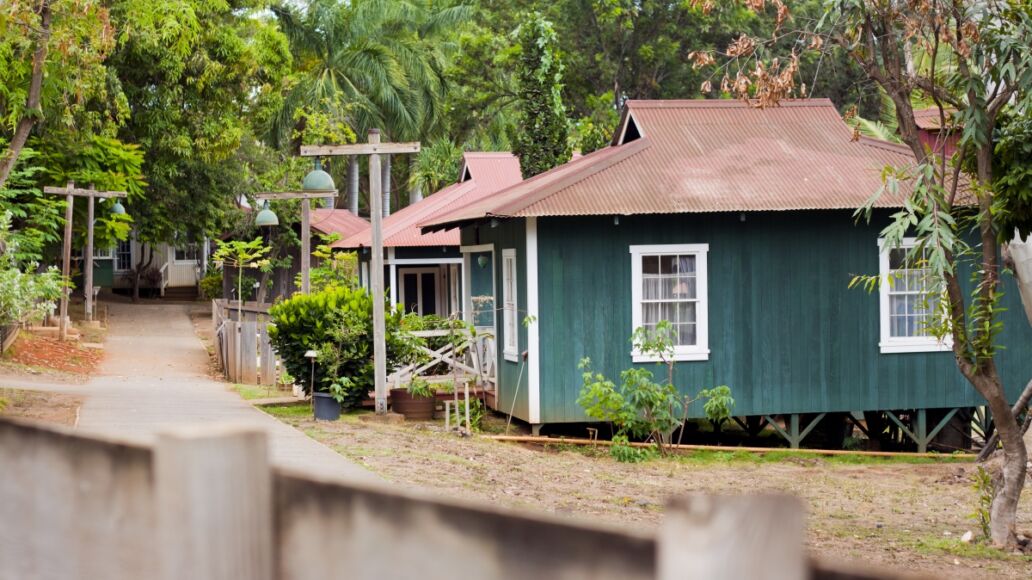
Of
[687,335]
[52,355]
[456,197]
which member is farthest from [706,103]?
[52,355]

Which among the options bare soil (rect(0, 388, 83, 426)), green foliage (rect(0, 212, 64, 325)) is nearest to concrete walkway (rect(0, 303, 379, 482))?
bare soil (rect(0, 388, 83, 426))

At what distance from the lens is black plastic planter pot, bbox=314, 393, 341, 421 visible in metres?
16.4

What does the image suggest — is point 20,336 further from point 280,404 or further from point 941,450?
point 941,450

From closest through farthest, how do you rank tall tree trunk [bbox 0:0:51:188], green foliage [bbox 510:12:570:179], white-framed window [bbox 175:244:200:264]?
tall tree trunk [bbox 0:0:51:188], green foliage [bbox 510:12:570:179], white-framed window [bbox 175:244:200:264]

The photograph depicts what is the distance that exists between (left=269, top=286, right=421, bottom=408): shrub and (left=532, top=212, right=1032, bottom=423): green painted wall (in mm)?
2372

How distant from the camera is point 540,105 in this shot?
2483 cm

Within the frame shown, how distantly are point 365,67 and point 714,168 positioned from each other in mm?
29822

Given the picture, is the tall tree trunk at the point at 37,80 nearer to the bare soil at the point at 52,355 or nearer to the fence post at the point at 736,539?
the bare soil at the point at 52,355

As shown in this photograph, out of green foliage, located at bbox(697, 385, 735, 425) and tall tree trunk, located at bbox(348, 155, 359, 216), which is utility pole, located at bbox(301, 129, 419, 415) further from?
tall tree trunk, located at bbox(348, 155, 359, 216)

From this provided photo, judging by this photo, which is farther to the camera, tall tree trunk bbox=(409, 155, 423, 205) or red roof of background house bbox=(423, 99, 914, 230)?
tall tree trunk bbox=(409, 155, 423, 205)

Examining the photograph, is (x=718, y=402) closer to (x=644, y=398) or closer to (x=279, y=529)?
(x=644, y=398)

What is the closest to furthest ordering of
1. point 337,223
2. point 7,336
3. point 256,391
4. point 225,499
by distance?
point 225,499, point 256,391, point 7,336, point 337,223

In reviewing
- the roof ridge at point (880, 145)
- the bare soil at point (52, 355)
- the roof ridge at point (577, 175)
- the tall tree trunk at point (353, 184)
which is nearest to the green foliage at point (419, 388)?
the roof ridge at point (577, 175)

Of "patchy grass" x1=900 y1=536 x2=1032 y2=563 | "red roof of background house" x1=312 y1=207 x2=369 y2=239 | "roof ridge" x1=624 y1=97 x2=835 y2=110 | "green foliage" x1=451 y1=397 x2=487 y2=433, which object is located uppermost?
"roof ridge" x1=624 y1=97 x2=835 y2=110
